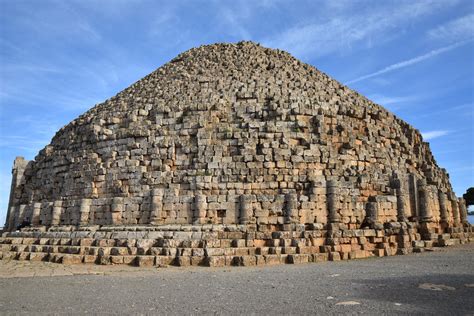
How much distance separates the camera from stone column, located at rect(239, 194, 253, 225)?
1422 centimetres

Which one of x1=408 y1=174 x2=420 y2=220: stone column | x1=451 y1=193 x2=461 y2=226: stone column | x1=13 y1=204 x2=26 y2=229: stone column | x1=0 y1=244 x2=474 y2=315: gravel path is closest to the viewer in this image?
x1=0 y1=244 x2=474 y2=315: gravel path

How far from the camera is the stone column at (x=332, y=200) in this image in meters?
14.7

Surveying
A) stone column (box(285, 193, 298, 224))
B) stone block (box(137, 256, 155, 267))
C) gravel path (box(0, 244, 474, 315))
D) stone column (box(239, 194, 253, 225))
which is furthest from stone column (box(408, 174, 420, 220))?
stone block (box(137, 256, 155, 267))

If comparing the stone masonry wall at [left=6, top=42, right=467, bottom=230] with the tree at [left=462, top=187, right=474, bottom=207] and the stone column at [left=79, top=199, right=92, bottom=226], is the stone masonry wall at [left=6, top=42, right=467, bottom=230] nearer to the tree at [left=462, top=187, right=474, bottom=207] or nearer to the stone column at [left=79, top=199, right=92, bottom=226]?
the stone column at [left=79, top=199, right=92, bottom=226]

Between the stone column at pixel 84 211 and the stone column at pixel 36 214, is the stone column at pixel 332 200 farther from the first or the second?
the stone column at pixel 36 214

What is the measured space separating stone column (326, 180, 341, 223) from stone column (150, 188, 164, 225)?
20.6 ft

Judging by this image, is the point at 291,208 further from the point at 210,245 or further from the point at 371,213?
the point at 371,213

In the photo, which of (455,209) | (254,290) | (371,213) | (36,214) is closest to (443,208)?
(455,209)

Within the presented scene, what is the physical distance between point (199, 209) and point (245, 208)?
5.50 ft

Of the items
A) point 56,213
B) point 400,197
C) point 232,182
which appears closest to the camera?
point 232,182

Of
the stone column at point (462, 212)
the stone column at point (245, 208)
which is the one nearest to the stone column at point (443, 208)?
the stone column at point (462, 212)

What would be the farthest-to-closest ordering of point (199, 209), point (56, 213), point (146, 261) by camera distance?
point (56, 213), point (199, 209), point (146, 261)

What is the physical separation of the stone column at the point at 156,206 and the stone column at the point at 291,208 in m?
4.65

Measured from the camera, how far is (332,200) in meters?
14.9
